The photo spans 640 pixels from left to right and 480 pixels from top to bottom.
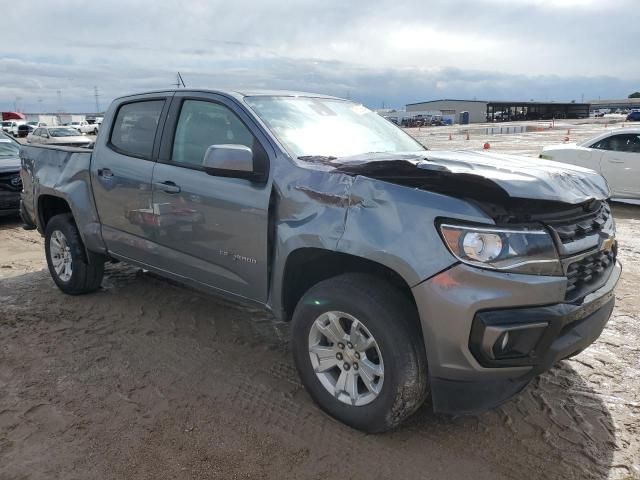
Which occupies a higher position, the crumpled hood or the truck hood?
the truck hood

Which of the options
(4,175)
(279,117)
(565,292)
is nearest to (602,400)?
(565,292)

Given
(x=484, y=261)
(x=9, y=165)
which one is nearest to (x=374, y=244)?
(x=484, y=261)

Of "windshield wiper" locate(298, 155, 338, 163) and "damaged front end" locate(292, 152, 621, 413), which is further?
"windshield wiper" locate(298, 155, 338, 163)

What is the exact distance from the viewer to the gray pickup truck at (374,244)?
8.46 feet

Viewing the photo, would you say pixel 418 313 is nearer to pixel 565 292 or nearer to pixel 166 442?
pixel 565 292

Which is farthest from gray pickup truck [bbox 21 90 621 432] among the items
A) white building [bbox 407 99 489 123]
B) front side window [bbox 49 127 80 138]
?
white building [bbox 407 99 489 123]

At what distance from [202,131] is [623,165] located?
28.3 ft

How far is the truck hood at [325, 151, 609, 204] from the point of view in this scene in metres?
2.64

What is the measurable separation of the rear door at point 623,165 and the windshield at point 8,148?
10908 mm

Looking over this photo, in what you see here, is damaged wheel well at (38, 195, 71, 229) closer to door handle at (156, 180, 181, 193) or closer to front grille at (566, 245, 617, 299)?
door handle at (156, 180, 181, 193)

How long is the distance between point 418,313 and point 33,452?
2.17 metres

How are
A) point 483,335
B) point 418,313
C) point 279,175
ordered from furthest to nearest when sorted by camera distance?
point 279,175, point 418,313, point 483,335

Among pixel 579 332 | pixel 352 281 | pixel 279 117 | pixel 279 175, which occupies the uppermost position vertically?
pixel 279 117

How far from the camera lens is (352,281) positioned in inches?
118
